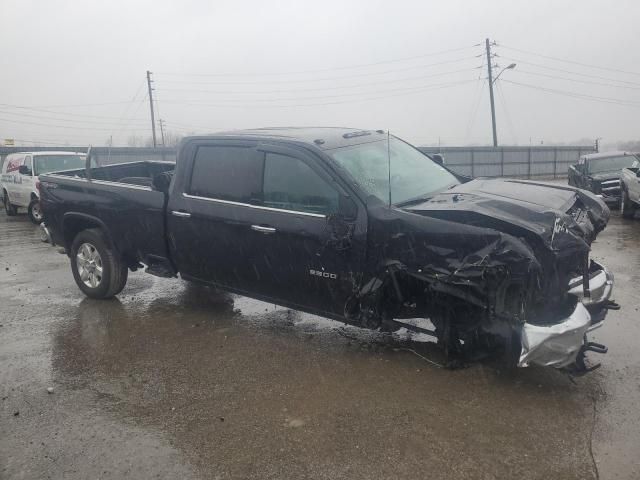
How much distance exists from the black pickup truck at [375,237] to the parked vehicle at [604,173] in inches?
416

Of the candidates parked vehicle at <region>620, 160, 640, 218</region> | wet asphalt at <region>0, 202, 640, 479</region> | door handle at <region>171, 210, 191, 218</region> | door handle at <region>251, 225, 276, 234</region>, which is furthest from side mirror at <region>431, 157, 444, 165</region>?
parked vehicle at <region>620, 160, 640, 218</region>

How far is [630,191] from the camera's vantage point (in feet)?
39.3

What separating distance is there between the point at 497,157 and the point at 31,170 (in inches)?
1037

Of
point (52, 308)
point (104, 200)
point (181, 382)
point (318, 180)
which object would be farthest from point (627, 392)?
point (52, 308)

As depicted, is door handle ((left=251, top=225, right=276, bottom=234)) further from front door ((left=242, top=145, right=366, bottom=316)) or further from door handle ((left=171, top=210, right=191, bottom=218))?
door handle ((left=171, top=210, right=191, bottom=218))

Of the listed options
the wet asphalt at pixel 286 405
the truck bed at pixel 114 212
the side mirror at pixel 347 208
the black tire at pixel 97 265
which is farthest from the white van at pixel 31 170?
the side mirror at pixel 347 208

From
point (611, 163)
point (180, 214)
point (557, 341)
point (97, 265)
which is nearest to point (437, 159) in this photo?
point (180, 214)

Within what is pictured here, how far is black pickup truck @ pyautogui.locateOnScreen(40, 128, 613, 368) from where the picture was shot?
3.61 metres

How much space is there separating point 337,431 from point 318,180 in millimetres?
1935

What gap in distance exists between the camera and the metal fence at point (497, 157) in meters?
27.9

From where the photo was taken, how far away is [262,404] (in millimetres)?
3775

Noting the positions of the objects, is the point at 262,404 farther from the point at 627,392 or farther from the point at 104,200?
the point at 104,200

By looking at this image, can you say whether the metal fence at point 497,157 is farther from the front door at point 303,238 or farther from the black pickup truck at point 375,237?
the front door at point 303,238

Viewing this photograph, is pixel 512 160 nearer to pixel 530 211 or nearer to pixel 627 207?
pixel 627 207
